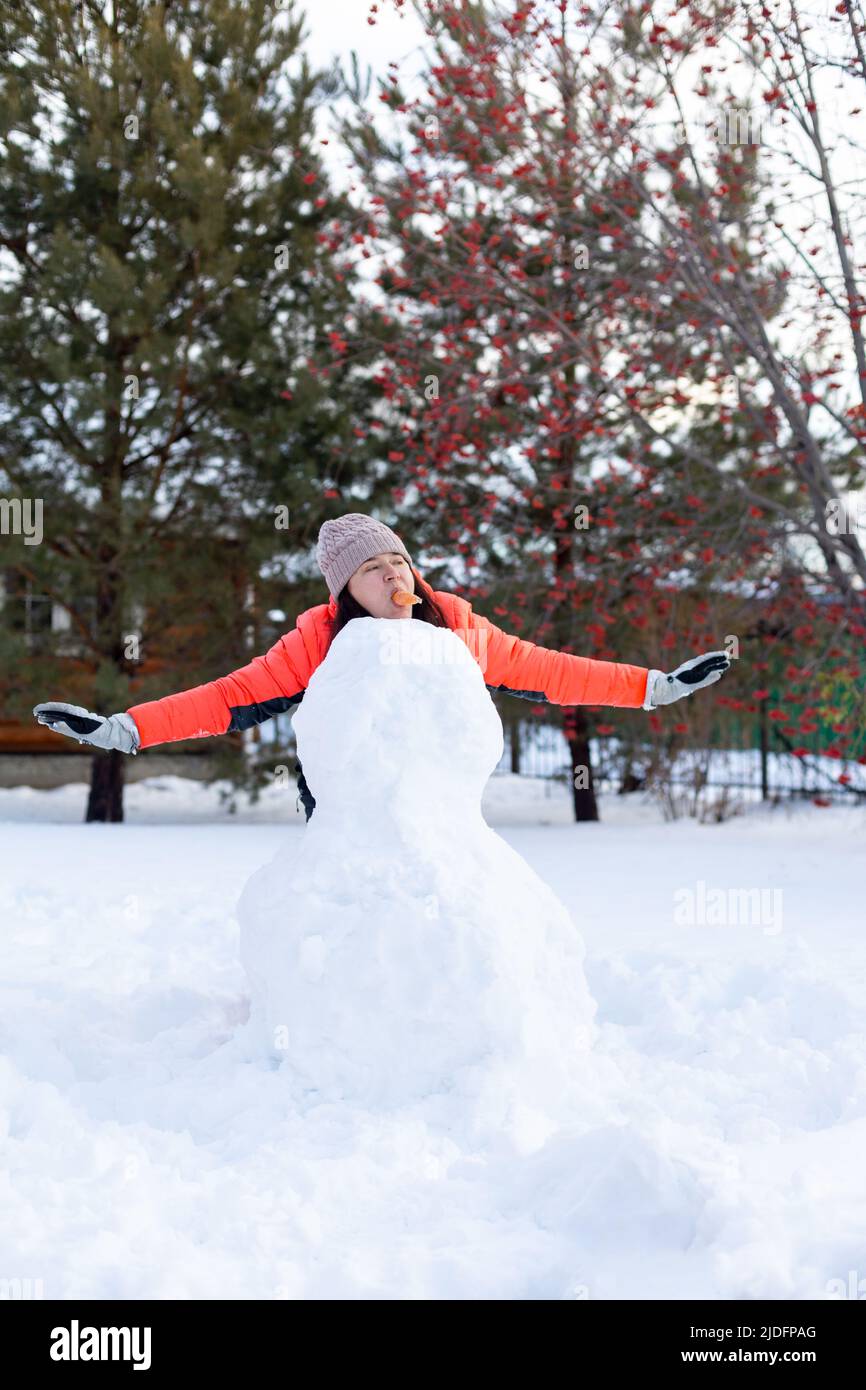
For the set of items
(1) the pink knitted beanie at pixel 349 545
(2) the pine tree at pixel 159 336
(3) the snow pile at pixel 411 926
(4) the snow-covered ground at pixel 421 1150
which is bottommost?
(4) the snow-covered ground at pixel 421 1150

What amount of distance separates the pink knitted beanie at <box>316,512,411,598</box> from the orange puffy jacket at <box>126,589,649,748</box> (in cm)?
16

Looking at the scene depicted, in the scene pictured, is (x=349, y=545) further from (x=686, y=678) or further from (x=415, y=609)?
(x=686, y=678)

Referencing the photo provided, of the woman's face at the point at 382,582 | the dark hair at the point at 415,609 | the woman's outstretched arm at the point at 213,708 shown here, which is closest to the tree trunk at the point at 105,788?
the woman's outstretched arm at the point at 213,708

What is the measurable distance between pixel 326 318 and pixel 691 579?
3648 mm

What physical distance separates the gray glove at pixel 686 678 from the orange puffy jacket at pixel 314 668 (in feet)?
0.15

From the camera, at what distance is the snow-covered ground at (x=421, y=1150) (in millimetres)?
2189

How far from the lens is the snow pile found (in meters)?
3.00

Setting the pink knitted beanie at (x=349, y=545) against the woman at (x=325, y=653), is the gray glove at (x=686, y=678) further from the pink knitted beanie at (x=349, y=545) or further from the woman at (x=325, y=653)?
the pink knitted beanie at (x=349, y=545)

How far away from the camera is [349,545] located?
3.61 m

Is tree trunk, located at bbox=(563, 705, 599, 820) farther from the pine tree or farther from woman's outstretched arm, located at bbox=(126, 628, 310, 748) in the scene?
woman's outstretched arm, located at bbox=(126, 628, 310, 748)

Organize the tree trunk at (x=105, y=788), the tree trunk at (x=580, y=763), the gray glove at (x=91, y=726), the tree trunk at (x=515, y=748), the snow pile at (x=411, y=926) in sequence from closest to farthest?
1. the snow pile at (x=411, y=926)
2. the gray glove at (x=91, y=726)
3. the tree trunk at (x=580, y=763)
4. the tree trunk at (x=105, y=788)
5. the tree trunk at (x=515, y=748)

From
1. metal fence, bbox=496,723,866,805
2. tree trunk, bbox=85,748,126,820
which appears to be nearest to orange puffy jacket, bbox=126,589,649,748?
metal fence, bbox=496,723,866,805

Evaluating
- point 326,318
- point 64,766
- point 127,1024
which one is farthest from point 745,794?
point 127,1024

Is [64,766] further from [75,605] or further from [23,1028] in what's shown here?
[23,1028]
